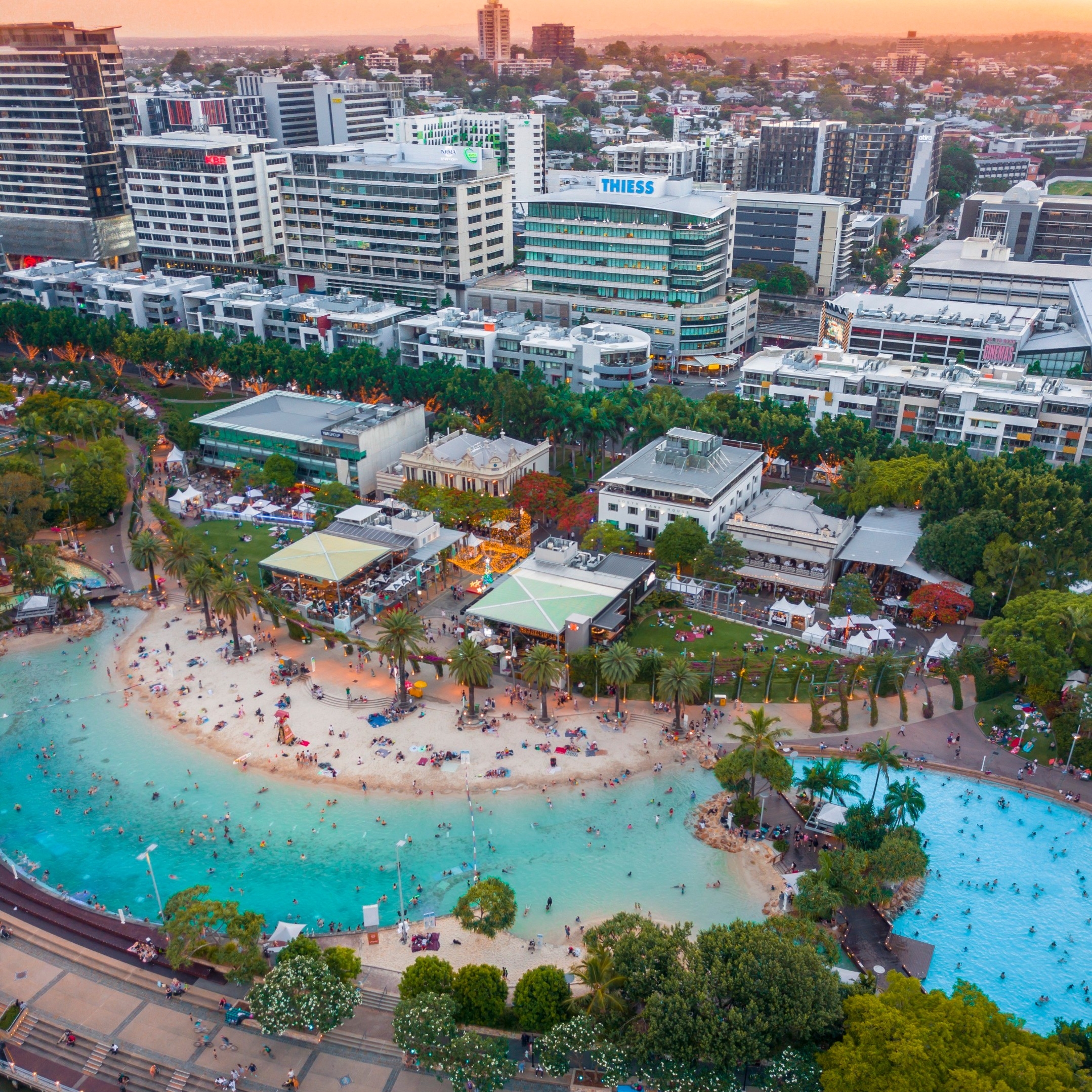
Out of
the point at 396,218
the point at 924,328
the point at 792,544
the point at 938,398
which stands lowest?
the point at 792,544

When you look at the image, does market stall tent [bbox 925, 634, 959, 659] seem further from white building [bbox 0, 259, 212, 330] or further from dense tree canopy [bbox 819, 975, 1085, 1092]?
white building [bbox 0, 259, 212, 330]

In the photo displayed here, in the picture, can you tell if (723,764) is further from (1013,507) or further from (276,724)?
(1013,507)

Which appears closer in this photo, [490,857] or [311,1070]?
[311,1070]

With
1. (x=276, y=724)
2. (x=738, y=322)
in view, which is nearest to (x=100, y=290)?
(x=738, y=322)

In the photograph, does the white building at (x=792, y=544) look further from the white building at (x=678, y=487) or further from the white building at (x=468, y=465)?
the white building at (x=468, y=465)

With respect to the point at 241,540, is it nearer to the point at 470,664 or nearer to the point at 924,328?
the point at 470,664

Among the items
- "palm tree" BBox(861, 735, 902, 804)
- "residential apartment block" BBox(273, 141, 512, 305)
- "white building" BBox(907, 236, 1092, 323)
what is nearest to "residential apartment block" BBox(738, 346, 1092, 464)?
"white building" BBox(907, 236, 1092, 323)

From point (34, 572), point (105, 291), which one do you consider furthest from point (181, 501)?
point (105, 291)

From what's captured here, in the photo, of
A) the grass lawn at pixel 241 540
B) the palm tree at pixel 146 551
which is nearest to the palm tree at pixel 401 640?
the grass lawn at pixel 241 540
